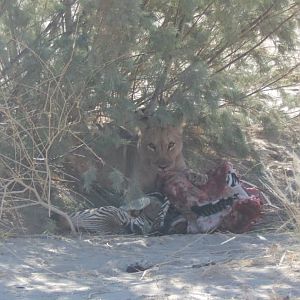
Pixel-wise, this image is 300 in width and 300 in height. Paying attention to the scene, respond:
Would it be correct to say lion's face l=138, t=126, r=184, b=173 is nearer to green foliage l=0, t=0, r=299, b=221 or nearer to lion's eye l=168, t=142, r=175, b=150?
lion's eye l=168, t=142, r=175, b=150

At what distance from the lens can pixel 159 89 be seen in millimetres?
8047

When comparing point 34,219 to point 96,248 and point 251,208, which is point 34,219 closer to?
point 96,248

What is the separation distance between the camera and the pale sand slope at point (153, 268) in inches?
196

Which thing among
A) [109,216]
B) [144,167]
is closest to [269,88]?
[144,167]

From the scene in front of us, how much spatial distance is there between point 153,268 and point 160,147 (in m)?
3.21

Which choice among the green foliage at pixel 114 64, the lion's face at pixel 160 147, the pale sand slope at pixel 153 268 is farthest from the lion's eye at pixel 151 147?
the pale sand slope at pixel 153 268

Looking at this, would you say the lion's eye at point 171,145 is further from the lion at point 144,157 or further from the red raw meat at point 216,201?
the red raw meat at point 216,201

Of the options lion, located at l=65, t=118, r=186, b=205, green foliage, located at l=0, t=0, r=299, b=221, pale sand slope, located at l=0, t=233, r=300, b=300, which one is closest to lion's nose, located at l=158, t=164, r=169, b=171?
lion, located at l=65, t=118, r=186, b=205

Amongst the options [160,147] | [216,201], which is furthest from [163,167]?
[216,201]

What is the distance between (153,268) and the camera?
5660 mm

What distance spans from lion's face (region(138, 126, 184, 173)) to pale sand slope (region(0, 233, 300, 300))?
1.61 meters

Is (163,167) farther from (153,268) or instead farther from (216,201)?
(153,268)

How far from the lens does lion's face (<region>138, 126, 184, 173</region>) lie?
8672 millimetres

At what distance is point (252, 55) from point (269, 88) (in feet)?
2.22
